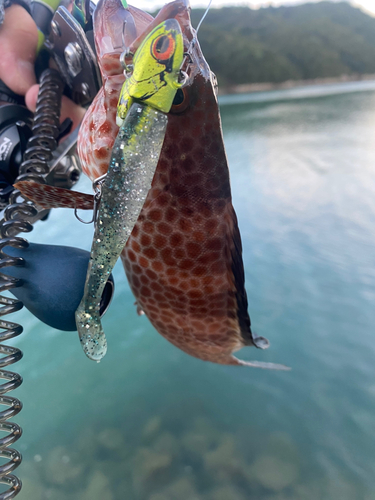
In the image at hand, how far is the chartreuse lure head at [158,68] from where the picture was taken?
676 millimetres

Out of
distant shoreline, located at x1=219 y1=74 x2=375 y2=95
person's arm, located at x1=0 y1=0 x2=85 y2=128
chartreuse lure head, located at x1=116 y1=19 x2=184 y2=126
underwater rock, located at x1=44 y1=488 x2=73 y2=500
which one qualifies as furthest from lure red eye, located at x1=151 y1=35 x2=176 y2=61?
distant shoreline, located at x1=219 y1=74 x2=375 y2=95

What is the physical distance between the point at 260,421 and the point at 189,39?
257cm

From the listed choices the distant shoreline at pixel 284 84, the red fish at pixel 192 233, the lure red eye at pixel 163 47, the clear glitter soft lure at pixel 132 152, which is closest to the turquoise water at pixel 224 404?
the red fish at pixel 192 233

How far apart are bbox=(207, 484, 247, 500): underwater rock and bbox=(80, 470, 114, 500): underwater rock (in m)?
0.68

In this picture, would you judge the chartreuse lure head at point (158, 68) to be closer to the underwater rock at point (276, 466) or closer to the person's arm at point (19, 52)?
the person's arm at point (19, 52)

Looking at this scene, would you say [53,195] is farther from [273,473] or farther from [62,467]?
[273,473]

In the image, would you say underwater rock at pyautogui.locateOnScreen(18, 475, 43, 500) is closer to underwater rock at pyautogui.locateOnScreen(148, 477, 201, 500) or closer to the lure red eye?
underwater rock at pyautogui.locateOnScreen(148, 477, 201, 500)

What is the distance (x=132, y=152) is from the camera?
750 mm

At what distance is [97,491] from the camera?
2.02 m

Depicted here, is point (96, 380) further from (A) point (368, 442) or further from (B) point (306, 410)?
(A) point (368, 442)

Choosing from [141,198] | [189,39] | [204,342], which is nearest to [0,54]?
[189,39]

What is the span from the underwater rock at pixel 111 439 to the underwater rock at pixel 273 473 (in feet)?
3.20

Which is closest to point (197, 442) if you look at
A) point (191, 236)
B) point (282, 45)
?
point (191, 236)

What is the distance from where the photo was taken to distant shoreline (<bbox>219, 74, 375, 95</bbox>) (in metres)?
47.7
